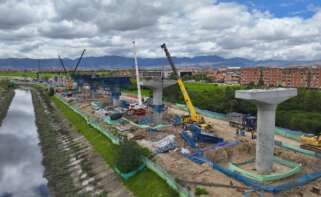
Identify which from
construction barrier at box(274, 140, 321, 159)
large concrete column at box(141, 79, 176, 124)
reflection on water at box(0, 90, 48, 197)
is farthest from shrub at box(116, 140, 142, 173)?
large concrete column at box(141, 79, 176, 124)

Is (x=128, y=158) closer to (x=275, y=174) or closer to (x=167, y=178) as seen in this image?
(x=167, y=178)

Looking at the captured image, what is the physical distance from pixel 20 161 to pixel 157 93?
925 inches

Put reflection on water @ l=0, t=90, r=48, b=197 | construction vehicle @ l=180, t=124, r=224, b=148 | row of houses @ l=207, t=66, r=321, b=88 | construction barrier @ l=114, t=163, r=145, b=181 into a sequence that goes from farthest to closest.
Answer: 1. row of houses @ l=207, t=66, r=321, b=88
2. construction vehicle @ l=180, t=124, r=224, b=148
3. reflection on water @ l=0, t=90, r=48, b=197
4. construction barrier @ l=114, t=163, r=145, b=181

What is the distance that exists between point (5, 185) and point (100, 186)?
534 inches

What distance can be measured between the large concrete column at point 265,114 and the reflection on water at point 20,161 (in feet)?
77.3

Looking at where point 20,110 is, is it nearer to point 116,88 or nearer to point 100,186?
point 116,88

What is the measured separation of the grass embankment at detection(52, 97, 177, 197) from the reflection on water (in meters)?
7.84

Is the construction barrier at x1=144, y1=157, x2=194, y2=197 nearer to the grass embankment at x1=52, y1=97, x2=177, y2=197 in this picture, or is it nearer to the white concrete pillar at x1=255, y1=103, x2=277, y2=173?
the grass embankment at x1=52, y1=97, x2=177, y2=197

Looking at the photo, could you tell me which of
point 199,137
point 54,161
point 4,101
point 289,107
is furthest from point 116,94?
point 4,101

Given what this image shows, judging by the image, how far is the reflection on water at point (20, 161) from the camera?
36.5 meters

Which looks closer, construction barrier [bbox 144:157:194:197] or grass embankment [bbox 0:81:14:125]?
construction barrier [bbox 144:157:194:197]

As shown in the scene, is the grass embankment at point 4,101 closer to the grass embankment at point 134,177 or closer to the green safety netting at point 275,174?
the grass embankment at point 134,177

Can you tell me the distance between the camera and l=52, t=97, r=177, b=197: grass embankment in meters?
27.4

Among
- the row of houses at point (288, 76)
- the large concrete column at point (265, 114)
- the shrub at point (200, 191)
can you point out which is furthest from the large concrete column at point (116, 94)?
the shrub at point (200, 191)
